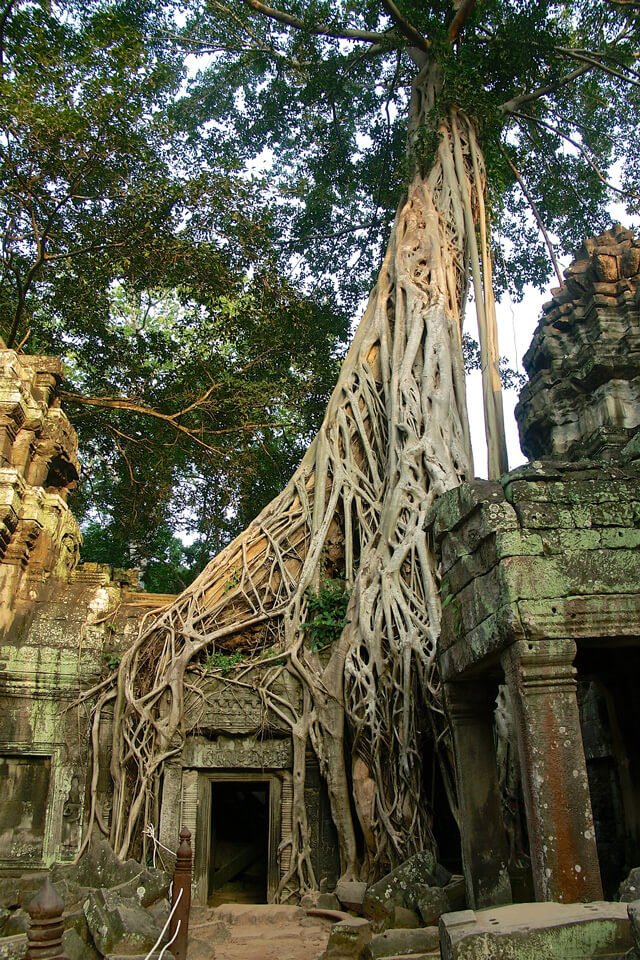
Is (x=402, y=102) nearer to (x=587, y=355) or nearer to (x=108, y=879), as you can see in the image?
(x=587, y=355)

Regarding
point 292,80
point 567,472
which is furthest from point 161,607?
point 292,80

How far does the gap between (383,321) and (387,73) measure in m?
5.93

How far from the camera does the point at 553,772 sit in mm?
3260

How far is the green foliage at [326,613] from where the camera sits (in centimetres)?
700

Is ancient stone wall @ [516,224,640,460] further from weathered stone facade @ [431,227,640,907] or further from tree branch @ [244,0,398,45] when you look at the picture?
tree branch @ [244,0,398,45]

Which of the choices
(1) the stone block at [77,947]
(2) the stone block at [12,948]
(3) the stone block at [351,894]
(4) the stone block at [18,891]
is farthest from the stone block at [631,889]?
(4) the stone block at [18,891]

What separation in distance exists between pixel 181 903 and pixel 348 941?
86 centimetres

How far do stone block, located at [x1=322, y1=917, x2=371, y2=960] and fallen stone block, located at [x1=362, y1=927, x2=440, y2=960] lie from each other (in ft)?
0.93

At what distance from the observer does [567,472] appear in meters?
3.83

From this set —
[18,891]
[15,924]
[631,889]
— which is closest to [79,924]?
[15,924]

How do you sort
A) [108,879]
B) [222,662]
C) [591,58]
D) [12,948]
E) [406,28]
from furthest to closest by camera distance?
1. [591,58]
2. [406,28]
3. [222,662]
4. [108,879]
5. [12,948]

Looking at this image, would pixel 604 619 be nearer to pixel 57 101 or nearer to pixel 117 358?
pixel 57 101

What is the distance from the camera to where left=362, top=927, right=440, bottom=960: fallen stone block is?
11.5 ft

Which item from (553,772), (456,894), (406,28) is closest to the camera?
(553,772)
